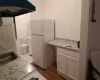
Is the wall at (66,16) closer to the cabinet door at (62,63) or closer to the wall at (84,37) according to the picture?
the cabinet door at (62,63)

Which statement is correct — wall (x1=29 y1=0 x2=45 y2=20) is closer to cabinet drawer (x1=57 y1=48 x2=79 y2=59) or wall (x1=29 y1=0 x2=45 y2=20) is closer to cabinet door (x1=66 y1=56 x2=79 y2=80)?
cabinet drawer (x1=57 y1=48 x2=79 y2=59)

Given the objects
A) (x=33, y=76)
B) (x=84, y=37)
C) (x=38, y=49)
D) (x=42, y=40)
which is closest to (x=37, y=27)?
(x=42, y=40)

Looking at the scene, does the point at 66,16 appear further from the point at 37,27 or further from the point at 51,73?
the point at 51,73

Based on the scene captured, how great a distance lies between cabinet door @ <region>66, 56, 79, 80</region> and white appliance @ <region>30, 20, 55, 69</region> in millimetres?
954

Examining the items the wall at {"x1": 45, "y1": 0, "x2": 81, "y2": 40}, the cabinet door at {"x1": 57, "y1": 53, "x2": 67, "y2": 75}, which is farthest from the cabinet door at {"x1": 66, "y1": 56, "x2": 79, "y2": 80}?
the wall at {"x1": 45, "y1": 0, "x2": 81, "y2": 40}

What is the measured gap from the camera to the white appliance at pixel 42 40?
10.3ft

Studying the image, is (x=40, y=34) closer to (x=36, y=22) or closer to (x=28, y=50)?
(x=36, y=22)

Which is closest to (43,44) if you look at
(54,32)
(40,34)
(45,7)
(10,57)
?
(40,34)

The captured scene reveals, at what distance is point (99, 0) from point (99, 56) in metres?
1.01

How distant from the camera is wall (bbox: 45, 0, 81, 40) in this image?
2805 mm

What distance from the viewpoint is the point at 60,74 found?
285 cm

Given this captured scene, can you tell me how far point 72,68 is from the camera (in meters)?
2.42

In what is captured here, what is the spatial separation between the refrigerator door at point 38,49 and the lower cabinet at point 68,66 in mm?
695

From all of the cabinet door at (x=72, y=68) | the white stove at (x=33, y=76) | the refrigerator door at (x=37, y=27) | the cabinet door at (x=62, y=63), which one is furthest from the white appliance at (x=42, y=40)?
the white stove at (x=33, y=76)
